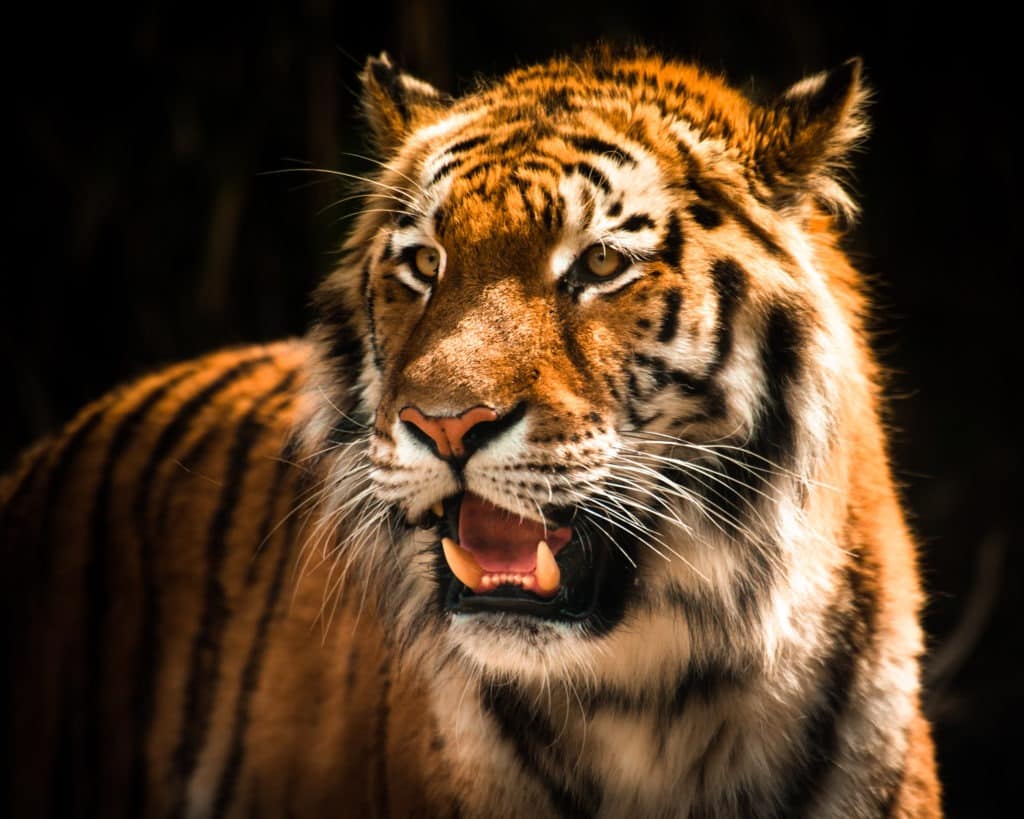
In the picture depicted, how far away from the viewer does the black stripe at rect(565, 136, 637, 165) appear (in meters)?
1.84

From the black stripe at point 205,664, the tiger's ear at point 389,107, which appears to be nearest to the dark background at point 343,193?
the black stripe at point 205,664

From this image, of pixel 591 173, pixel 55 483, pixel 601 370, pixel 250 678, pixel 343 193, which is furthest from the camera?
pixel 343 193

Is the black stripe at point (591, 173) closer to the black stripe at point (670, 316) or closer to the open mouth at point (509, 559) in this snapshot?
the black stripe at point (670, 316)

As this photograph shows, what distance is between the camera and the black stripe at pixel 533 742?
185 centimetres

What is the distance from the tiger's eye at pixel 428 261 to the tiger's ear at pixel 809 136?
46 centimetres

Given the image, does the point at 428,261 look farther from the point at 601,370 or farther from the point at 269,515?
the point at 269,515

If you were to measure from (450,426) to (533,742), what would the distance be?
0.54 meters

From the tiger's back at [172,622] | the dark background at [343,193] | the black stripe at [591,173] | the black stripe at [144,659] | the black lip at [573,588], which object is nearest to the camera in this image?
the black lip at [573,588]

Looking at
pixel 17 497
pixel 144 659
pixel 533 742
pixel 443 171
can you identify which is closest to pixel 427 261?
pixel 443 171

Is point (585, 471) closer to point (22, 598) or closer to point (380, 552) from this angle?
point (380, 552)

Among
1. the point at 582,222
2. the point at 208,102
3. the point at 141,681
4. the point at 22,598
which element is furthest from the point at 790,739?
the point at 208,102

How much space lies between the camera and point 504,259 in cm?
175

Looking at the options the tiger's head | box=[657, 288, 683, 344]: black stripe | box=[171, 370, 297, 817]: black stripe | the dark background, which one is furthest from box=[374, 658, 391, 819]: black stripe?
the dark background

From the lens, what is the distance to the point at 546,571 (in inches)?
66.2
